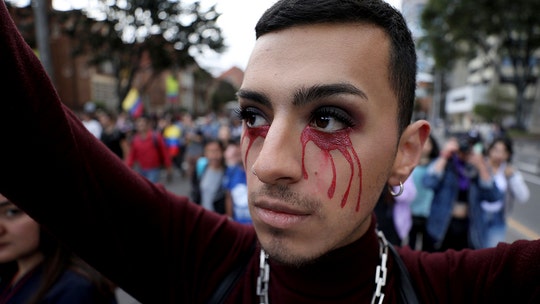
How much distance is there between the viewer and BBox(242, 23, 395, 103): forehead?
98 cm

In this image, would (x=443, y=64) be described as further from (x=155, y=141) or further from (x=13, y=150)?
(x=13, y=150)

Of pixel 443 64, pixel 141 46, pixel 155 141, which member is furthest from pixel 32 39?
pixel 443 64

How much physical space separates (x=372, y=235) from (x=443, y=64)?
27222 millimetres

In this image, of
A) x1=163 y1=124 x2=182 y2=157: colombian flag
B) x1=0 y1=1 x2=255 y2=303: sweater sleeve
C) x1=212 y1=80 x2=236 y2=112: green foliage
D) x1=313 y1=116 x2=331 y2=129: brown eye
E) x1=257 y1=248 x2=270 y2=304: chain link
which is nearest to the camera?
x1=0 y1=1 x2=255 y2=303: sweater sleeve

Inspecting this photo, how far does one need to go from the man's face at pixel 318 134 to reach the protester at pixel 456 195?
3409 mm

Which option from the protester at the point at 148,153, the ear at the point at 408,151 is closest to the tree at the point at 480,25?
the protester at the point at 148,153

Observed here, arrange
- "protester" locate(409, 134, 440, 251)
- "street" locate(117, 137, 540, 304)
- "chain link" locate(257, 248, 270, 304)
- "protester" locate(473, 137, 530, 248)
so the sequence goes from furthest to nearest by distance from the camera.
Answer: "street" locate(117, 137, 540, 304) < "protester" locate(409, 134, 440, 251) < "protester" locate(473, 137, 530, 248) < "chain link" locate(257, 248, 270, 304)

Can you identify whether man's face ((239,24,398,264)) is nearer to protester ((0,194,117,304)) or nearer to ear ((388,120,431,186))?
ear ((388,120,431,186))

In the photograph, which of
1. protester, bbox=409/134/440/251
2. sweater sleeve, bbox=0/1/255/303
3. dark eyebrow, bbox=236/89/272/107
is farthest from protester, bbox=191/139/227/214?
dark eyebrow, bbox=236/89/272/107

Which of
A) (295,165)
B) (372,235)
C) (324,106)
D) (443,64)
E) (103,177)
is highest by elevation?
(324,106)

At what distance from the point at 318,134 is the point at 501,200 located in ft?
12.9

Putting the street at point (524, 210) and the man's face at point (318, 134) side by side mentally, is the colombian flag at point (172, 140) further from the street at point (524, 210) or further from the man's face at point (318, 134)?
the man's face at point (318, 134)

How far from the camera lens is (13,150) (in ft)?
3.10

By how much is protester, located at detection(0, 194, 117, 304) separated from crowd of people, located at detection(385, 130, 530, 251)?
9.85 ft
